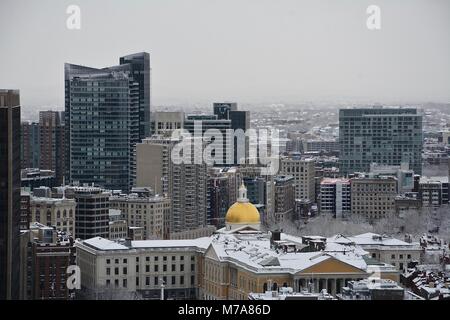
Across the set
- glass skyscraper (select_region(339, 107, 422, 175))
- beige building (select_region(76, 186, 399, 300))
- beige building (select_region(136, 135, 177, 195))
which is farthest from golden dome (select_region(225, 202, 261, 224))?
glass skyscraper (select_region(339, 107, 422, 175))

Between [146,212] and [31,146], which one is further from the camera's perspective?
[31,146]

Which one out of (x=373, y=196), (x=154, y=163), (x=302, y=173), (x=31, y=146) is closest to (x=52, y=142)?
(x=31, y=146)

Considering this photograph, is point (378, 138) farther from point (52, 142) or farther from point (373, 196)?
point (52, 142)

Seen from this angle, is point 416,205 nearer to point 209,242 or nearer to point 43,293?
point 209,242

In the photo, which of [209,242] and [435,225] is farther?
[435,225]

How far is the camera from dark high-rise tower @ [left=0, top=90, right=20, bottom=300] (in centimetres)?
1251

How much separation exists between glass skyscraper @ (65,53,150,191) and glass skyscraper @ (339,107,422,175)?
12.2 ft

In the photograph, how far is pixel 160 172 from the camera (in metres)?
24.7

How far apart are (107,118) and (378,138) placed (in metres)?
5.63

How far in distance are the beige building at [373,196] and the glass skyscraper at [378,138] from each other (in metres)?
2.41

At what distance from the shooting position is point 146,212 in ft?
72.7

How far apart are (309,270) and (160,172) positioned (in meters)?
10.3

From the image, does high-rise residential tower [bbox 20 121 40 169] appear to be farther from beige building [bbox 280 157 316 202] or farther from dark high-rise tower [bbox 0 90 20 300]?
dark high-rise tower [bbox 0 90 20 300]
